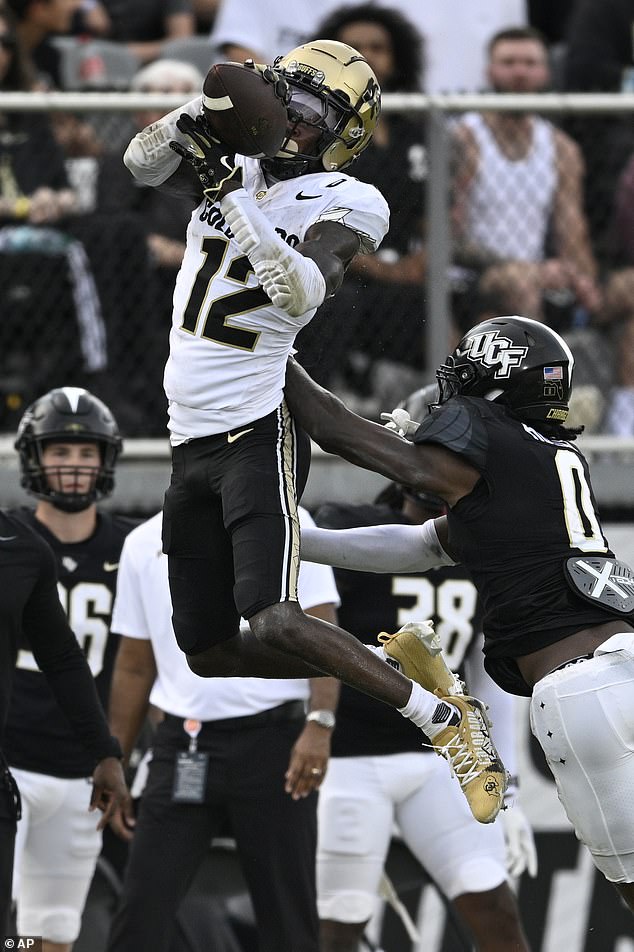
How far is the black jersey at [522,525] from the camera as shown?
4809 mm

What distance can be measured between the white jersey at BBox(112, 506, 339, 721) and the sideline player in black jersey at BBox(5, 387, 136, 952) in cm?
35

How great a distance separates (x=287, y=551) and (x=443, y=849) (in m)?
2.08

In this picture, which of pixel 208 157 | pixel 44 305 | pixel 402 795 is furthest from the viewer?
pixel 44 305

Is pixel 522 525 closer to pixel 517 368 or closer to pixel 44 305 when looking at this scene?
pixel 517 368

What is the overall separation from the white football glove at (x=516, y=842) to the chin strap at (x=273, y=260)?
3.02 metres

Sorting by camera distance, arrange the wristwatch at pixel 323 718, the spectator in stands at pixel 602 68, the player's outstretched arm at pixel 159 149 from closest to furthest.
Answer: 1. the player's outstretched arm at pixel 159 149
2. the wristwatch at pixel 323 718
3. the spectator in stands at pixel 602 68

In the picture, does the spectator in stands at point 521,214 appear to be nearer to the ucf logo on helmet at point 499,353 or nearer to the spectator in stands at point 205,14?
the ucf logo on helmet at point 499,353

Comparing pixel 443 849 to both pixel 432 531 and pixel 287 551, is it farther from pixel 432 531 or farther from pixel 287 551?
pixel 287 551

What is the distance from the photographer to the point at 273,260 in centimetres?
430

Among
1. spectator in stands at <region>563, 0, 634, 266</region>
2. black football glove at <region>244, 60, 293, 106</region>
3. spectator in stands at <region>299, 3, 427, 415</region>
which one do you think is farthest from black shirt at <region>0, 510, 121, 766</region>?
spectator in stands at <region>563, 0, 634, 266</region>

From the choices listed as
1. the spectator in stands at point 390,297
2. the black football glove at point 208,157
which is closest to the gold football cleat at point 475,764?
the black football glove at point 208,157

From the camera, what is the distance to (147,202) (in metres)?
7.80

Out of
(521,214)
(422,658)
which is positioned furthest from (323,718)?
(521,214)

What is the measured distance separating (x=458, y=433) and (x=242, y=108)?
3.62ft
